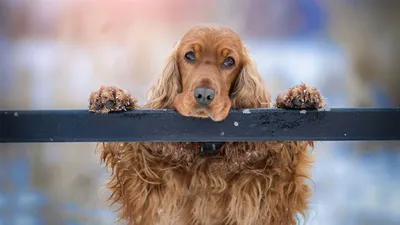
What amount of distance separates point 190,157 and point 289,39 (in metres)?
1.56

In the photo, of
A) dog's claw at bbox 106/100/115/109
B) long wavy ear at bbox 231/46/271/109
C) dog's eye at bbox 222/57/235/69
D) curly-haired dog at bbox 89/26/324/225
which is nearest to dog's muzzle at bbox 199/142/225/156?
curly-haired dog at bbox 89/26/324/225

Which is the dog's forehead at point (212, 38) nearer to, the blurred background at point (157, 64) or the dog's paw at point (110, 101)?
the dog's paw at point (110, 101)

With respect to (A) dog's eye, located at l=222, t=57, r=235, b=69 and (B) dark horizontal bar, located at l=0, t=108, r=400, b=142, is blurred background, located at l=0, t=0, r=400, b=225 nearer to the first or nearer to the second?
(A) dog's eye, located at l=222, t=57, r=235, b=69

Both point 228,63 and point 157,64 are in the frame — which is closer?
point 228,63

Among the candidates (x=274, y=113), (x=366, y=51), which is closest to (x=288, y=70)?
(x=366, y=51)

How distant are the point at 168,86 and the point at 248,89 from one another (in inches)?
13.2

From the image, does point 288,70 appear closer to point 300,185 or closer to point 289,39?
point 289,39

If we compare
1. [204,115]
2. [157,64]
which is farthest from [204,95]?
[157,64]

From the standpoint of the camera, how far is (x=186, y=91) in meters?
2.21

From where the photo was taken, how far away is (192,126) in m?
1.66

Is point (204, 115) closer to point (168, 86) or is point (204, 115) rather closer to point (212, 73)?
point (212, 73)

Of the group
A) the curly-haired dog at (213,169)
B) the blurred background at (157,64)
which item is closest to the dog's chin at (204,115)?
the curly-haired dog at (213,169)

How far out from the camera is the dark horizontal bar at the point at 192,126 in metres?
1.54

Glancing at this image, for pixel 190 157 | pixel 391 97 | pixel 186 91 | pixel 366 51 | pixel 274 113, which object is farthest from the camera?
pixel 366 51
